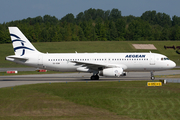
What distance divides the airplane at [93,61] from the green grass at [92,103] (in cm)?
1084

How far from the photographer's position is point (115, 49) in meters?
103

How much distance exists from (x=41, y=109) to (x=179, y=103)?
11344mm

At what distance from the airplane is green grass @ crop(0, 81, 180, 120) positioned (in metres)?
10.8

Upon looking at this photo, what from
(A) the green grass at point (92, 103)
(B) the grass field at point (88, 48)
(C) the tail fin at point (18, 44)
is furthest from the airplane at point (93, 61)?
(B) the grass field at point (88, 48)

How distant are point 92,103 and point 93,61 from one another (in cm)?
1945

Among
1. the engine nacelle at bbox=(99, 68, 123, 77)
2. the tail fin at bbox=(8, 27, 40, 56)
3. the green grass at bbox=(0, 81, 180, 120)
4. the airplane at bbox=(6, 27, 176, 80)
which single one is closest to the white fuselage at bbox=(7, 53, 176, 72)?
the airplane at bbox=(6, 27, 176, 80)

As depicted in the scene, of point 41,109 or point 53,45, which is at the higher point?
point 53,45

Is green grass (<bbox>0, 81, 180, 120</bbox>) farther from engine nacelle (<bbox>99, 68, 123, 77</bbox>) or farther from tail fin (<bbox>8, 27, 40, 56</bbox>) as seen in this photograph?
tail fin (<bbox>8, 27, 40, 56</bbox>)

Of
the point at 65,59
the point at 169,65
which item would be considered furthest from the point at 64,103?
A: the point at 169,65

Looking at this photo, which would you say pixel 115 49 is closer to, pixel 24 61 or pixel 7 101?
pixel 24 61

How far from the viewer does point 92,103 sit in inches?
901

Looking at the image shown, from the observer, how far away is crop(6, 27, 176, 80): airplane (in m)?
41.0

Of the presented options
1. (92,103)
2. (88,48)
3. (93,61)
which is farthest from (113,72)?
(88,48)

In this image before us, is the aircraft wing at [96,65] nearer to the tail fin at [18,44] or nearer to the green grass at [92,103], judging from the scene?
the tail fin at [18,44]
